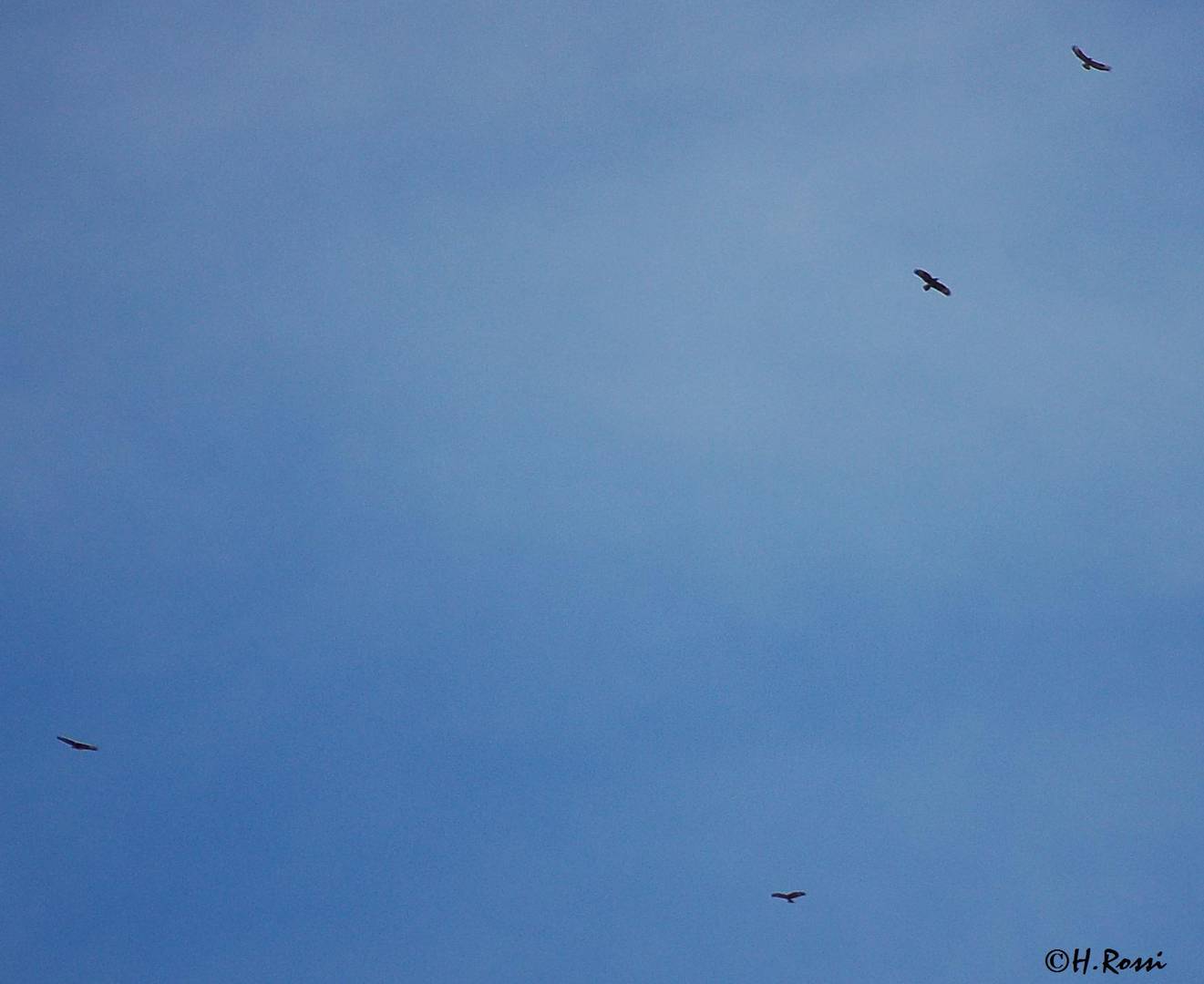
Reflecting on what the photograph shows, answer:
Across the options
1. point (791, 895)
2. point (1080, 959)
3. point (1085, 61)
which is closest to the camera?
point (1085, 61)

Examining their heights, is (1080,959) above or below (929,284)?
below

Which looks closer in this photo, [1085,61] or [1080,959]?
[1085,61]

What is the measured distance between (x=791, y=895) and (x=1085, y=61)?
141ft

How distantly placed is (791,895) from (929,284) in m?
31.3

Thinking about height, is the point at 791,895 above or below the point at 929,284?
below

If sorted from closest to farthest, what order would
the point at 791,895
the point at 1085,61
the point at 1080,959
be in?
the point at 1085,61
the point at 791,895
the point at 1080,959

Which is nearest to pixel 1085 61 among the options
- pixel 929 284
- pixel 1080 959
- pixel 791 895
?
pixel 929 284

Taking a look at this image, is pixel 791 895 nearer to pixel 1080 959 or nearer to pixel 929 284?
pixel 1080 959

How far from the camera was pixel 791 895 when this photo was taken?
60.4 meters

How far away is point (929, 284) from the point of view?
5797 centimetres

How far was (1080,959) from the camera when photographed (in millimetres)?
72312

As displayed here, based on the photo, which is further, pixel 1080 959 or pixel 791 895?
pixel 1080 959

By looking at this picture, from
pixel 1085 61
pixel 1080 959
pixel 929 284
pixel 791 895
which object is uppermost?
pixel 1085 61

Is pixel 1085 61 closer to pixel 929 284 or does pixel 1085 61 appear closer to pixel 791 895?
pixel 929 284
